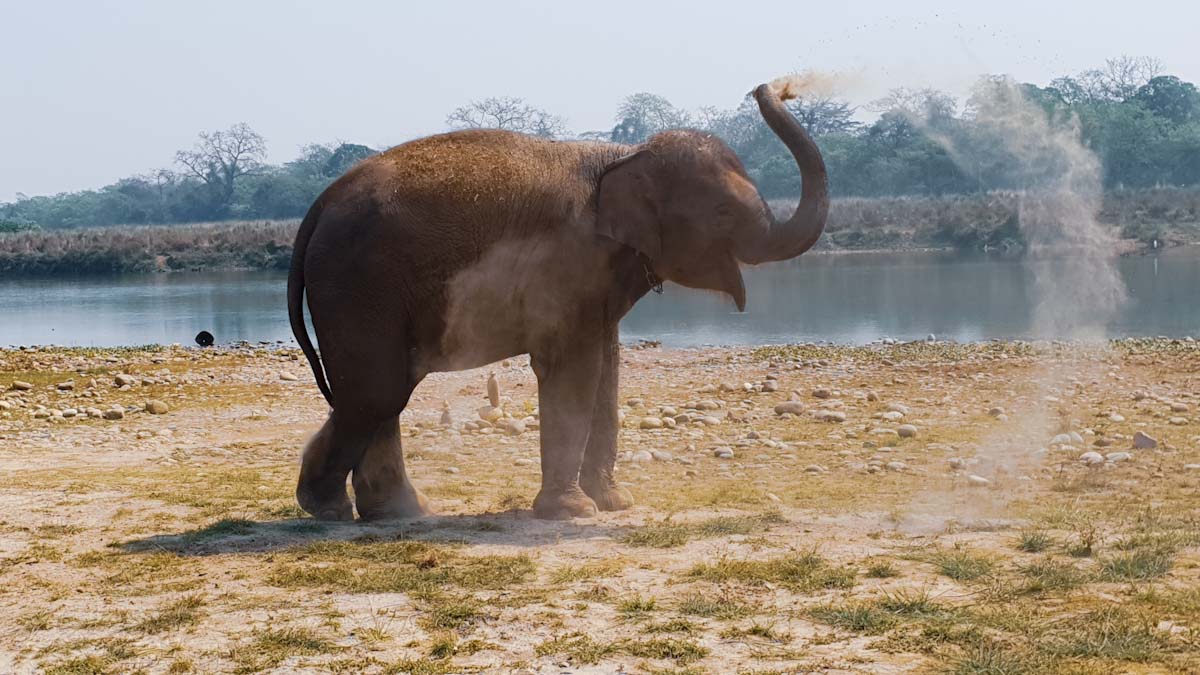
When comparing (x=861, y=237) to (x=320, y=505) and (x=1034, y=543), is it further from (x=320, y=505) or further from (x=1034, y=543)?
(x=1034, y=543)

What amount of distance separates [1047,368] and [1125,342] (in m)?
4.94

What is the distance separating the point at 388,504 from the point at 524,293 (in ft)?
5.56

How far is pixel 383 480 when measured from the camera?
896cm

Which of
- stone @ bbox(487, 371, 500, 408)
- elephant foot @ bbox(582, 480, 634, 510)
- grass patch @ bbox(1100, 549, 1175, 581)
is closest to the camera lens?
grass patch @ bbox(1100, 549, 1175, 581)

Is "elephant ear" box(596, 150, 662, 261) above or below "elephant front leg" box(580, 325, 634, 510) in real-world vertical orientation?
above

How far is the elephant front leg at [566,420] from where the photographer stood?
29.1ft

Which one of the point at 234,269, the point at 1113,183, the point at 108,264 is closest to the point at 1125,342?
the point at 1113,183

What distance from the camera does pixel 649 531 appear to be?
7.99 metres

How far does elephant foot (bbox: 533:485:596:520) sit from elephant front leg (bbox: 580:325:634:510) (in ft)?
1.57

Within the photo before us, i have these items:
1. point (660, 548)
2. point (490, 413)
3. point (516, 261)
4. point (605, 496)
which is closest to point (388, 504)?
point (605, 496)

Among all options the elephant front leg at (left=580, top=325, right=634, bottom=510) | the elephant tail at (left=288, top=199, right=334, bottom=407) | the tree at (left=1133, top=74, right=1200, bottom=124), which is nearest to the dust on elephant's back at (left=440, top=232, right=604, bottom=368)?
the elephant front leg at (left=580, top=325, right=634, bottom=510)

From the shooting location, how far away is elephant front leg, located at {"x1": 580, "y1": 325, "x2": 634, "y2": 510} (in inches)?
371

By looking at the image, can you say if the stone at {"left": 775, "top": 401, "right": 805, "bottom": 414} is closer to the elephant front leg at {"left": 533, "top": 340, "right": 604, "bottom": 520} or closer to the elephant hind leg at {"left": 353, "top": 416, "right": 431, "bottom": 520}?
the elephant front leg at {"left": 533, "top": 340, "right": 604, "bottom": 520}

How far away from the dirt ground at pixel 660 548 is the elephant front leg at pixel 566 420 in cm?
23
